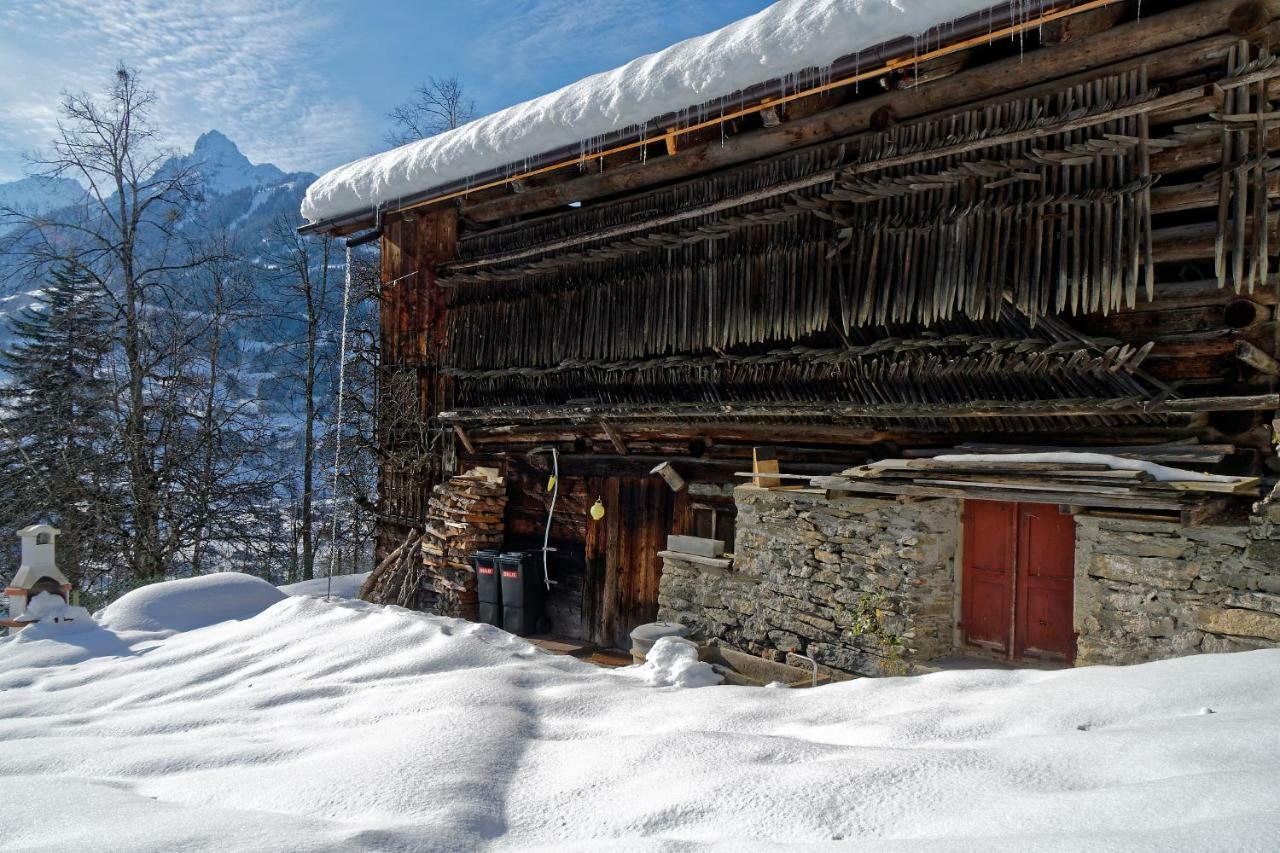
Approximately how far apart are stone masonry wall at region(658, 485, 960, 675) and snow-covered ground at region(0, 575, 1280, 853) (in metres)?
2.22

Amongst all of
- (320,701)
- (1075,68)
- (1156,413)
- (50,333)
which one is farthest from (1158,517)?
(50,333)

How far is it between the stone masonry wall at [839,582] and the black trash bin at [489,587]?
4.09m

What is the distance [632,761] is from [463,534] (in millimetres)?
8764

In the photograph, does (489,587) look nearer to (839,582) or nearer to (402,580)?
(402,580)

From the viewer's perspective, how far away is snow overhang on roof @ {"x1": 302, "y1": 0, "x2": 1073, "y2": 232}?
21.7 ft

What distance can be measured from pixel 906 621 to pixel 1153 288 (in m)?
3.25

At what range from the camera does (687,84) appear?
27.1 ft

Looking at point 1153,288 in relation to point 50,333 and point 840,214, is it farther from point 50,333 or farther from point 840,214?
point 50,333

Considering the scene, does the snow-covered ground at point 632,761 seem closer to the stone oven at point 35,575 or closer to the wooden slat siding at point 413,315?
the stone oven at point 35,575

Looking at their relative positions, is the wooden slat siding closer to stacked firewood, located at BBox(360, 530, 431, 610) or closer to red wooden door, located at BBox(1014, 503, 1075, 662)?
stacked firewood, located at BBox(360, 530, 431, 610)

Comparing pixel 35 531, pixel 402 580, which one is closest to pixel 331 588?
pixel 402 580

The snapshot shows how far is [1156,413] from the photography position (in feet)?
19.1

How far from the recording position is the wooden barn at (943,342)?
215 inches

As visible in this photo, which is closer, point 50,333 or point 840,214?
point 840,214
